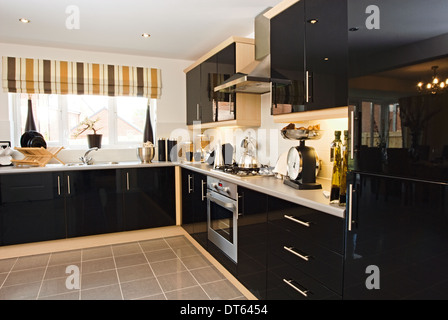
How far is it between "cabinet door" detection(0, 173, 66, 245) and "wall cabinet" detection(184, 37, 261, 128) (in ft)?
5.88

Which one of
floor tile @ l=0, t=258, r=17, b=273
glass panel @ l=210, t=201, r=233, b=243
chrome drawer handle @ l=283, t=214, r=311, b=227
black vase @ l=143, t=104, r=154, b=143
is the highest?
black vase @ l=143, t=104, r=154, b=143

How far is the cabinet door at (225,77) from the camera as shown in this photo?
3.02 meters

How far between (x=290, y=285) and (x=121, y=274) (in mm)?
→ 1662

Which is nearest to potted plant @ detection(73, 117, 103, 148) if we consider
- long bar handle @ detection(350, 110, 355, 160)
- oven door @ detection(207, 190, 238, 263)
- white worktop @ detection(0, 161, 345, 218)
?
white worktop @ detection(0, 161, 345, 218)

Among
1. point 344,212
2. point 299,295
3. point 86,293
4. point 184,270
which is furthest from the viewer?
point 184,270

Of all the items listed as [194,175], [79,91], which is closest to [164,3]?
[194,175]

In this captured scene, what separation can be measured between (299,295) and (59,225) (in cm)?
270

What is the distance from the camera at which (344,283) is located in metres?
1.43

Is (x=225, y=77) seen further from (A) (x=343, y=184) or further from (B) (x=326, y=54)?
(A) (x=343, y=184)

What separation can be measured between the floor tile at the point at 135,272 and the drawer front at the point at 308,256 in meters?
1.35

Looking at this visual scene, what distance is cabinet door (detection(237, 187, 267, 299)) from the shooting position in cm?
209

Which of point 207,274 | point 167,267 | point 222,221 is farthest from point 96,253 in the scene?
point 222,221

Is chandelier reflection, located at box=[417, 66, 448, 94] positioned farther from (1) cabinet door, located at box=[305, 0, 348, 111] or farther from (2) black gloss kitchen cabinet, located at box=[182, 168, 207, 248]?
(2) black gloss kitchen cabinet, located at box=[182, 168, 207, 248]
